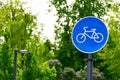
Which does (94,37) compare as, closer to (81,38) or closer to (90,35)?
(90,35)

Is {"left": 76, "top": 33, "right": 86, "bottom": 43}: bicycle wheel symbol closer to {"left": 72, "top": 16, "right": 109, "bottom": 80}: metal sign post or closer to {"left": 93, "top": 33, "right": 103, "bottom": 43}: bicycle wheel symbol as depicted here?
{"left": 72, "top": 16, "right": 109, "bottom": 80}: metal sign post

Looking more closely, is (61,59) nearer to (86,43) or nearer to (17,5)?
(17,5)

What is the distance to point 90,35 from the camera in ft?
19.4

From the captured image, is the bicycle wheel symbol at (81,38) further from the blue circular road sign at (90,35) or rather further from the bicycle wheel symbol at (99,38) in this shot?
the bicycle wheel symbol at (99,38)

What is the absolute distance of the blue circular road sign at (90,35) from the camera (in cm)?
590

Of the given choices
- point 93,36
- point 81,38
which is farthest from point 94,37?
point 81,38

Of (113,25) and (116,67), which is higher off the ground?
(113,25)

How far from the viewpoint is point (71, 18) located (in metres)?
52.0

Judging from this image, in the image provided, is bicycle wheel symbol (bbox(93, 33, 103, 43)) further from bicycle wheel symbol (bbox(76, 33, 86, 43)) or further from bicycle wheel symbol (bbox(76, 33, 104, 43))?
bicycle wheel symbol (bbox(76, 33, 86, 43))

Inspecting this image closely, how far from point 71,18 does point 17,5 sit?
10.9 meters

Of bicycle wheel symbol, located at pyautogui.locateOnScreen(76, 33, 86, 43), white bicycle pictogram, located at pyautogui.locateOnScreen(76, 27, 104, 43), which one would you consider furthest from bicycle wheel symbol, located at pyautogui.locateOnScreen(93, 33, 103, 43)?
bicycle wheel symbol, located at pyautogui.locateOnScreen(76, 33, 86, 43)

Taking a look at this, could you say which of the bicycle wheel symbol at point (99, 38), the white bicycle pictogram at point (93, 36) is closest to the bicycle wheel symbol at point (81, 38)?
the white bicycle pictogram at point (93, 36)

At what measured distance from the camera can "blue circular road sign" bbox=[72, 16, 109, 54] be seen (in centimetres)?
590

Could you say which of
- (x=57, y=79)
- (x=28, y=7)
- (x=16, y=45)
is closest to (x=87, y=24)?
(x=16, y=45)
